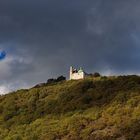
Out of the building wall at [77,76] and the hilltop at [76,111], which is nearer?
the hilltop at [76,111]

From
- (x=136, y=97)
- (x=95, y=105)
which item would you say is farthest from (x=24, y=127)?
(x=136, y=97)

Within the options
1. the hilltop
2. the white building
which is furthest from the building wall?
the hilltop

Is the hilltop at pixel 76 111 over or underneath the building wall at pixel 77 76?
underneath

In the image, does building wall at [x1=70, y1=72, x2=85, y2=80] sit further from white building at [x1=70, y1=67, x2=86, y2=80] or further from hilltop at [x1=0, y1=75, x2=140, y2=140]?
hilltop at [x1=0, y1=75, x2=140, y2=140]

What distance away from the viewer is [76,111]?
266ft

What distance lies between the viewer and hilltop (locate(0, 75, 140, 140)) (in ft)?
233

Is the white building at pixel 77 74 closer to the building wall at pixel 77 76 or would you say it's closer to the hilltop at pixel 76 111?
the building wall at pixel 77 76

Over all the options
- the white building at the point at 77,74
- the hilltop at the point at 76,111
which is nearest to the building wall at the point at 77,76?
the white building at the point at 77,74

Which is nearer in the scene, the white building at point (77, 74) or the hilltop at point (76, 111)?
the hilltop at point (76, 111)

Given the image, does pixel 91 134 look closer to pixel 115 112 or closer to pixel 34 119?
pixel 115 112

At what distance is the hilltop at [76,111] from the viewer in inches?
2790

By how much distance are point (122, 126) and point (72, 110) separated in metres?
13.9

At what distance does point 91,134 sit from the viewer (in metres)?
70.2

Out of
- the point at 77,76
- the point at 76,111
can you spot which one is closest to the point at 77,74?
the point at 77,76
